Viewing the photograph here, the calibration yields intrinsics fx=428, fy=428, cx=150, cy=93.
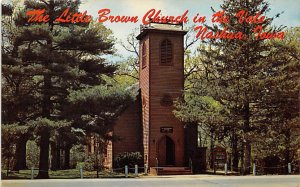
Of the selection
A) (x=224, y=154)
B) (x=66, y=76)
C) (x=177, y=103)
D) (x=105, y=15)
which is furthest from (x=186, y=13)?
(x=224, y=154)

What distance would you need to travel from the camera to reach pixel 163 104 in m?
27.3

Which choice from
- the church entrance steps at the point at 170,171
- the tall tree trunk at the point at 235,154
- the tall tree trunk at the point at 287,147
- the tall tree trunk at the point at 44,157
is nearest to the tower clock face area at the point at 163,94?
the church entrance steps at the point at 170,171

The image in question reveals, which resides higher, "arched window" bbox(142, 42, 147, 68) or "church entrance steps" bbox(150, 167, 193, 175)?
"arched window" bbox(142, 42, 147, 68)

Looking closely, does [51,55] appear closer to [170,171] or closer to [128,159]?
[128,159]

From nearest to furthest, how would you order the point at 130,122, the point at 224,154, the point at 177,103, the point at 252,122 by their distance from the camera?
the point at 252,122
the point at 177,103
the point at 130,122
the point at 224,154

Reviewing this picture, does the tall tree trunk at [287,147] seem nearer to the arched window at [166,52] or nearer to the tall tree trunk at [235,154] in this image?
the tall tree trunk at [235,154]

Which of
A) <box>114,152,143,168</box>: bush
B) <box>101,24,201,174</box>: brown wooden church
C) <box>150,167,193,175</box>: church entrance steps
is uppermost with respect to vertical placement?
<box>101,24,201,174</box>: brown wooden church

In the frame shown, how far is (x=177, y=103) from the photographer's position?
2655cm

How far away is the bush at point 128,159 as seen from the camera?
86.9 feet

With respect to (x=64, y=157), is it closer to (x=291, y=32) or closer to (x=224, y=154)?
(x=224, y=154)

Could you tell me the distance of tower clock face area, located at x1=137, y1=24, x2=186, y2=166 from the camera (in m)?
27.1

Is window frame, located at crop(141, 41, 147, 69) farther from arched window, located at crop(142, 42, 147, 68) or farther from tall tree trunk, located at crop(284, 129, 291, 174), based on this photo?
tall tree trunk, located at crop(284, 129, 291, 174)

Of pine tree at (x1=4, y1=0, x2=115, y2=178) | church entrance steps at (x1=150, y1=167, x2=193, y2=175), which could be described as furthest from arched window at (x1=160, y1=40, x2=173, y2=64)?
church entrance steps at (x1=150, y1=167, x2=193, y2=175)

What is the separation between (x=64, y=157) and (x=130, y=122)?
8.18 meters
